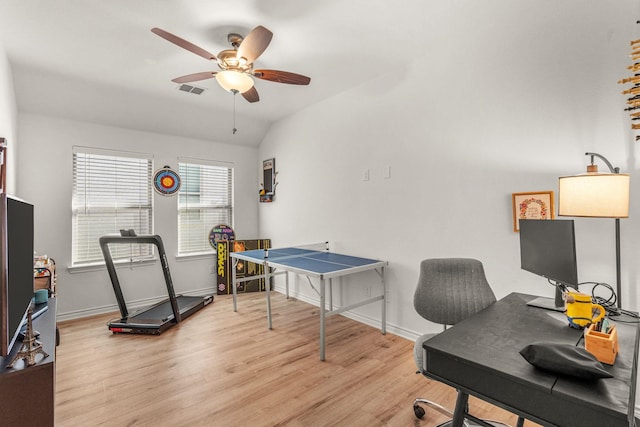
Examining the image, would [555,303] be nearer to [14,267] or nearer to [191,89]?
[14,267]

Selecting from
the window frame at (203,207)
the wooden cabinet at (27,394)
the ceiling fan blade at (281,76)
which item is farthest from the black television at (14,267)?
the window frame at (203,207)

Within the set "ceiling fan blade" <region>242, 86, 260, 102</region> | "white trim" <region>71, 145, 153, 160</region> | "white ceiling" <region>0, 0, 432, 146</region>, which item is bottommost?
"white trim" <region>71, 145, 153, 160</region>

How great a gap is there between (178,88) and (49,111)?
1.52m

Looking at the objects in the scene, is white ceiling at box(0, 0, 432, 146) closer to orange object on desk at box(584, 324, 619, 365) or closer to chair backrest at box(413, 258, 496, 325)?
chair backrest at box(413, 258, 496, 325)

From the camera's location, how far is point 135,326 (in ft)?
10.8

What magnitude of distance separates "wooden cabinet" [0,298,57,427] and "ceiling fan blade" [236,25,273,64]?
2.03 meters

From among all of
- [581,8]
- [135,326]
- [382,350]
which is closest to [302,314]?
[382,350]

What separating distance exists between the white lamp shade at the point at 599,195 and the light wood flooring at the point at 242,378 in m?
1.35

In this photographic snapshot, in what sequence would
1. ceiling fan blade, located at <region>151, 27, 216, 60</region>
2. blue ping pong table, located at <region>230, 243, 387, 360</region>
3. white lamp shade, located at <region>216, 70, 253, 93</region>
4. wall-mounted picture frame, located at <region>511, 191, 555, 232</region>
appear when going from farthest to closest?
blue ping pong table, located at <region>230, 243, 387, 360</region>, white lamp shade, located at <region>216, 70, 253, 93</region>, wall-mounted picture frame, located at <region>511, 191, 555, 232</region>, ceiling fan blade, located at <region>151, 27, 216, 60</region>

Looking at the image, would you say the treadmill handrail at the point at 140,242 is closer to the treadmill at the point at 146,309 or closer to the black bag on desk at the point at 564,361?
the treadmill at the point at 146,309

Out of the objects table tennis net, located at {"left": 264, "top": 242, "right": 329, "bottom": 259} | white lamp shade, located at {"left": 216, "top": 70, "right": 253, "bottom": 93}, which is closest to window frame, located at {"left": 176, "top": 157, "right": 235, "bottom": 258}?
table tennis net, located at {"left": 264, "top": 242, "right": 329, "bottom": 259}

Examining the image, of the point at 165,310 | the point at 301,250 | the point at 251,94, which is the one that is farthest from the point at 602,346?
the point at 165,310

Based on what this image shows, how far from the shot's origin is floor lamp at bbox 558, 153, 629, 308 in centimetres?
155

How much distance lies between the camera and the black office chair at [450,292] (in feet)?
6.48
